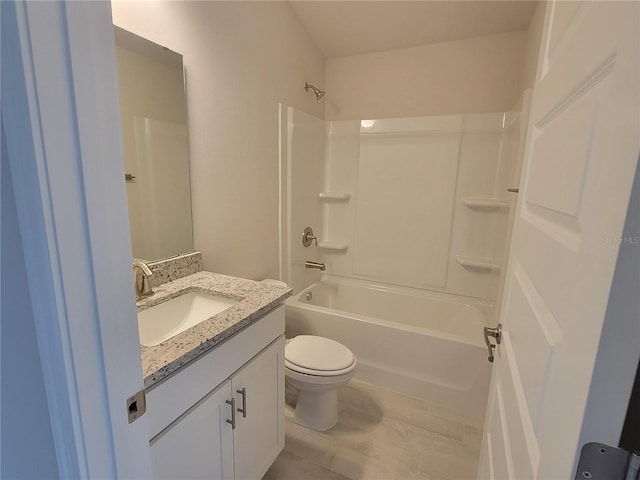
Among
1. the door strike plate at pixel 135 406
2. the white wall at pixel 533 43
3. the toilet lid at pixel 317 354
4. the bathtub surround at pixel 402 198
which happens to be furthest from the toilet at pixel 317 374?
the white wall at pixel 533 43

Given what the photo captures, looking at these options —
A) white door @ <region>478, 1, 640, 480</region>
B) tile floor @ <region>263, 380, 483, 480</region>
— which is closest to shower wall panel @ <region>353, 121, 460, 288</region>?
tile floor @ <region>263, 380, 483, 480</region>

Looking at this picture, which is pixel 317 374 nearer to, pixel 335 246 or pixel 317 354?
pixel 317 354

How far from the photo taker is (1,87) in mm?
371

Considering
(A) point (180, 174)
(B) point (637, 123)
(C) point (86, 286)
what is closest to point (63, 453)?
(C) point (86, 286)

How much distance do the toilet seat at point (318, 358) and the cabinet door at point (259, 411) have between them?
0.25 meters

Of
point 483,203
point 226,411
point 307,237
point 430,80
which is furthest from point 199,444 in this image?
point 430,80

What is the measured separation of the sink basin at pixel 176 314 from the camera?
44.7 inches

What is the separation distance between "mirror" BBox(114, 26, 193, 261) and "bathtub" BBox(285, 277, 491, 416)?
43.1 inches

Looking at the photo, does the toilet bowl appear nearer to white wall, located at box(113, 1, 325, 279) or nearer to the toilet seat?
the toilet seat

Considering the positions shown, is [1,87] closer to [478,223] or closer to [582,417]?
[582,417]

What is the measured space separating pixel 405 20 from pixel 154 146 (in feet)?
6.23

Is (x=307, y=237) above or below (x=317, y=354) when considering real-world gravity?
above

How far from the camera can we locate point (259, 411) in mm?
1221

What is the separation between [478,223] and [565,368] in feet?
7.07
